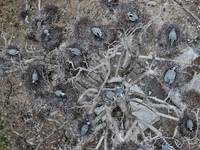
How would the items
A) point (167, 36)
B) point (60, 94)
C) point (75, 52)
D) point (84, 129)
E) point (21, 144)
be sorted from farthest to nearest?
point (21, 144)
point (167, 36)
point (75, 52)
point (60, 94)
point (84, 129)

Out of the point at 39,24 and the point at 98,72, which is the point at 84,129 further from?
the point at 39,24

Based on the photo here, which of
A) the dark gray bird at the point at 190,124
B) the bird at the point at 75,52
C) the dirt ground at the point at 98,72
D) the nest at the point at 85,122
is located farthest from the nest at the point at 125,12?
the dark gray bird at the point at 190,124

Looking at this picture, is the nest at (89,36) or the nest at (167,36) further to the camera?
the nest at (167,36)

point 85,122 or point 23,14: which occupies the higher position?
point 23,14

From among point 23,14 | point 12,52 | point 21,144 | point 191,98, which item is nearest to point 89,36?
point 12,52

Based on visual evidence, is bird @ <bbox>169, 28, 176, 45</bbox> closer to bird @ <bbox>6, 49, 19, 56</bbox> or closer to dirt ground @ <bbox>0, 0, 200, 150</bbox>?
dirt ground @ <bbox>0, 0, 200, 150</bbox>

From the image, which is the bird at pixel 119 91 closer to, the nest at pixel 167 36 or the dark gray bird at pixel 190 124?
the dark gray bird at pixel 190 124

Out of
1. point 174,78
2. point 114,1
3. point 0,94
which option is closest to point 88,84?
point 174,78
